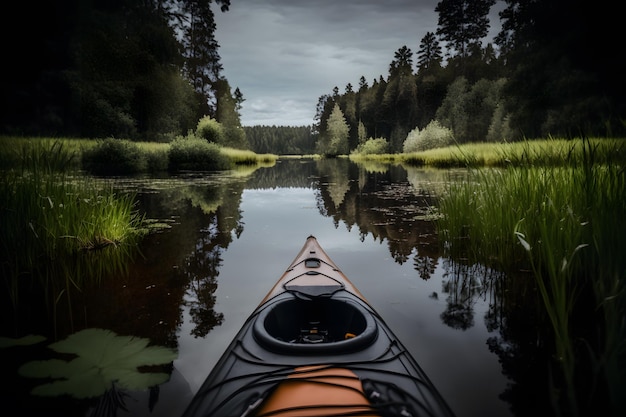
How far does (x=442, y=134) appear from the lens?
30781mm

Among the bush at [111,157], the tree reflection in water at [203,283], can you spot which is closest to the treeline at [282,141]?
the bush at [111,157]

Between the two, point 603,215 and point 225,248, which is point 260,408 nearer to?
point 603,215

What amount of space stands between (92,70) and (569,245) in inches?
1112

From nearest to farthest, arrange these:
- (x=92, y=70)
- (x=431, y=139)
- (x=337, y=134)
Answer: (x=92, y=70) → (x=431, y=139) → (x=337, y=134)

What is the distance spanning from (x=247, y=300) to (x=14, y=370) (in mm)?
1891

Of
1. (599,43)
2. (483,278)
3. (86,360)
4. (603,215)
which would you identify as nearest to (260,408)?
(86,360)

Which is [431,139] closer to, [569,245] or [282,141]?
[569,245]

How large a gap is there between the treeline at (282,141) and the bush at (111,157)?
98.3 metres

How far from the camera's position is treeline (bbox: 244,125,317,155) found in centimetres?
11738

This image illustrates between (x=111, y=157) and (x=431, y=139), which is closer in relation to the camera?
(x=111, y=157)

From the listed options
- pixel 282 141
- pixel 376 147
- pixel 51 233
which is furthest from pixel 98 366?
pixel 282 141

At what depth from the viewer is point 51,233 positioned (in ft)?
14.2

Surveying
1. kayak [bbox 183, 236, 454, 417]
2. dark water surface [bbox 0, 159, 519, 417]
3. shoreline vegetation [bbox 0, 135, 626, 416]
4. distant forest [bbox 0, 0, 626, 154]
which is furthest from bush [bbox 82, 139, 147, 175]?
kayak [bbox 183, 236, 454, 417]

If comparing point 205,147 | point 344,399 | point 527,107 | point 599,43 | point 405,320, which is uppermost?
point 599,43
